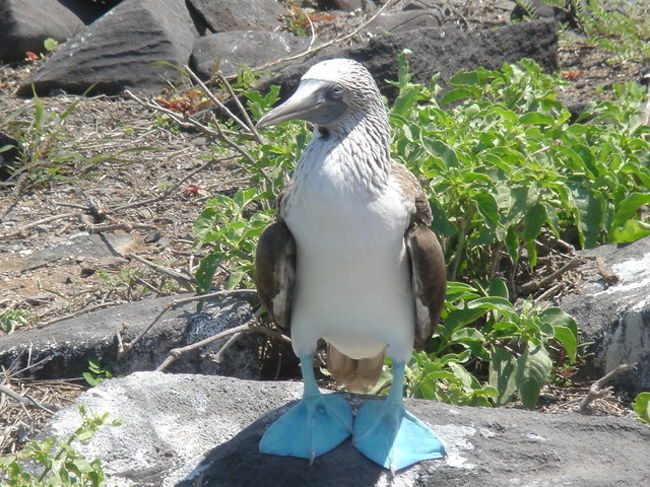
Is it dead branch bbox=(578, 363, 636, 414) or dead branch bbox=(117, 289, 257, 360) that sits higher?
dead branch bbox=(578, 363, 636, 414)

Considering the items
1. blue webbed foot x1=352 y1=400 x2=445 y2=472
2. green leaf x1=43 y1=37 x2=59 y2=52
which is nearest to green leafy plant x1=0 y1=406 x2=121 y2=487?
blue webbed foot x1=352 y1=400 x2=445 y2=472

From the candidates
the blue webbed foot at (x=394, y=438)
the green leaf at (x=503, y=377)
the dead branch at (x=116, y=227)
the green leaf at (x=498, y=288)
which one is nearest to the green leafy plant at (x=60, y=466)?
the blue webbed foot at (x=394, y=438)

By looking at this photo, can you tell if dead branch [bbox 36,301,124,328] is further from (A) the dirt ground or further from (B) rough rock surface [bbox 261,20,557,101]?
(B) rough rock surface [bbox 261,20,557,101]

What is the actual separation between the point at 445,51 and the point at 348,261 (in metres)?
4.43

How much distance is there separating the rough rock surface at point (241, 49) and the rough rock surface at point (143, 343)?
377 cm

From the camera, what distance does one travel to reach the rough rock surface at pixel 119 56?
26.7 feet

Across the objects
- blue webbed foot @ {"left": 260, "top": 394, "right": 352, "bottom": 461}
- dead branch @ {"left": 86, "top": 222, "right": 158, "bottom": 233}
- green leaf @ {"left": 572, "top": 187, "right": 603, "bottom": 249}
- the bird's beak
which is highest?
the bird's beak

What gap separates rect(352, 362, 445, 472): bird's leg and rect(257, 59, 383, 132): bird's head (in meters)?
0.92

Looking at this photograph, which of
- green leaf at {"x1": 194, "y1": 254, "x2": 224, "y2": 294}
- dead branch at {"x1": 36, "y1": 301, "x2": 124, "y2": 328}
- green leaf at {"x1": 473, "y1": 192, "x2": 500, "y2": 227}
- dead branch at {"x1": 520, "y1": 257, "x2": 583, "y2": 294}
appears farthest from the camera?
dead branch at {"x1": 36, "y1": 301, "x2": 124, "y2": 328}

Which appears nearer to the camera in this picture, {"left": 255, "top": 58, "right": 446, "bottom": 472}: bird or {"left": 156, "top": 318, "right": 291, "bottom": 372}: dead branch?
{"left": 255, "top": 58, "right": 446, "bottom": 472}: bird

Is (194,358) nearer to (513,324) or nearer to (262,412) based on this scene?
(262,412)

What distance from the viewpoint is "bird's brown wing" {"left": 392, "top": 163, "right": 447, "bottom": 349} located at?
342cm

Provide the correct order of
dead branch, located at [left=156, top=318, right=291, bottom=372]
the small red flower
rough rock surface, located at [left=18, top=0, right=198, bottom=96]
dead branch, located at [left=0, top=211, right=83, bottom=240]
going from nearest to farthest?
dead branch, located at [left=156, top=318, right=291, bottom=372]
dead branch, located at [left=0, top=211, right=83, bottom=240]
the small red flower
rough rock surface, located at [left=18, top=0, right=198, bottom=96]

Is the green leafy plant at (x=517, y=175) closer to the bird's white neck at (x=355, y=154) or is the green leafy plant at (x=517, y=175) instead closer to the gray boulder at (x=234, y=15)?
the bird's white neck at (x=355, y=154)
